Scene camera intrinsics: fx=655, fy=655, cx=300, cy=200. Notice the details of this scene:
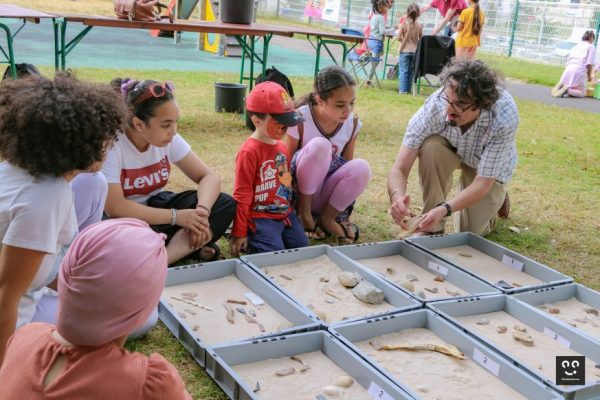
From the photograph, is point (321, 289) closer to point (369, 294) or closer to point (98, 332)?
point (369, 294)

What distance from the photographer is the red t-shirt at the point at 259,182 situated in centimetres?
311

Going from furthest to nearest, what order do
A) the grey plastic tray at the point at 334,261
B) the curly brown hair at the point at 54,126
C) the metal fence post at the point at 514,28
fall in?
1. the metal fence post at the point at 514,28
2. the grey plastic tray at the point at 334,261
3. the curly brown hair at the point at 54,126

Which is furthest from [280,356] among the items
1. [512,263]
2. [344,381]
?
[512,263]

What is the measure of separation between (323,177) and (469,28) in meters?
7.01

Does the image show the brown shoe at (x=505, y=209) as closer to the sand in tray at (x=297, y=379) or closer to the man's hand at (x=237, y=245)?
the man's hand at (x=237, y=245)

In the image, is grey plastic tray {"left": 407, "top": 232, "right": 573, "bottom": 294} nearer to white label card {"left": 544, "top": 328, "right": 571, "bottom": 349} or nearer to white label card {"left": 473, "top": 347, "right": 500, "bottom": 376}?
white label card {"left": 544, "top": 328, "right": 571, "bottom": 349}

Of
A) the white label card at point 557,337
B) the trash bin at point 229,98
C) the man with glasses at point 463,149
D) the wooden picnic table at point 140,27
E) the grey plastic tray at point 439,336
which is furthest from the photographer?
the trash bin at point 229,98

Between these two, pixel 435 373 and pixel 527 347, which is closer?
pixel 435 373

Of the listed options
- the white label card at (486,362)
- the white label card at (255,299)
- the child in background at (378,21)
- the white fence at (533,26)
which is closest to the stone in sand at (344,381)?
the white label card at (486,362)

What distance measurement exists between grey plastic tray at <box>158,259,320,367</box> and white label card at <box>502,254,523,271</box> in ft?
4.56

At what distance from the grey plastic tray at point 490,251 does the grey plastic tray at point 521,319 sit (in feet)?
0.49

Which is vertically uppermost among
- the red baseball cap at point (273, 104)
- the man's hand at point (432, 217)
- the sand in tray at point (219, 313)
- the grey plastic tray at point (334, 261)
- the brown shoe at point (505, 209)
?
the red baseball cap at point (273, 104)

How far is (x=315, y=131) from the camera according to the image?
11.2 feet

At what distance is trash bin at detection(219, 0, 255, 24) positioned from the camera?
6.42 metres
